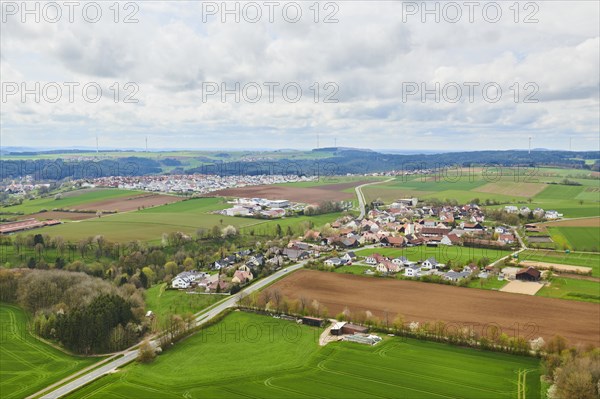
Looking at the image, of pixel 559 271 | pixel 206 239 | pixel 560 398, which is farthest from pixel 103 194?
pixel 560 398

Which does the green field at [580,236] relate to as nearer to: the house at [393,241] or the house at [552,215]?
the house at [552,215]

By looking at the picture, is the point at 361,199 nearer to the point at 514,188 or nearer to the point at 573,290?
the point at 514,188

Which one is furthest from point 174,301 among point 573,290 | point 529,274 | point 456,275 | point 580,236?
point 580,236

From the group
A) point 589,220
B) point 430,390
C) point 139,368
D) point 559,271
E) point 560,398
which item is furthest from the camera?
point 589,220

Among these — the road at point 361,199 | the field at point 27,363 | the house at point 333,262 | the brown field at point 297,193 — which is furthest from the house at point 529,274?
the brown field at point 297,193

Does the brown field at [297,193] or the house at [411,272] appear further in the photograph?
the brown field at [297,193]

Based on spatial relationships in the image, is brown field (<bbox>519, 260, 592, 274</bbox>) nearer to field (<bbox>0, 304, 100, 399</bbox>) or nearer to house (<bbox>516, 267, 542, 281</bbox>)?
house (<bbox>516, 267, 542, 281</bbox>)

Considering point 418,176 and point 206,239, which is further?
point 418,176

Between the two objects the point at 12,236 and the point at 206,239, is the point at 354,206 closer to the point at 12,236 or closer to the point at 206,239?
the point at 206,239
